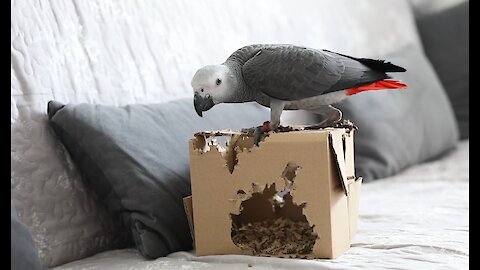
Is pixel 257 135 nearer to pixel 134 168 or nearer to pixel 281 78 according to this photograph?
pixel 281 78

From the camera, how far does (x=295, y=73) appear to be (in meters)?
1.10

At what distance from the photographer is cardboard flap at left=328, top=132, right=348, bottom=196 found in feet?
3.46

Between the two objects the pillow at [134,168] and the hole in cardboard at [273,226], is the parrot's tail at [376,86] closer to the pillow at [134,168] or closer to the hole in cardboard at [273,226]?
the hole in cardboard at [273,226]

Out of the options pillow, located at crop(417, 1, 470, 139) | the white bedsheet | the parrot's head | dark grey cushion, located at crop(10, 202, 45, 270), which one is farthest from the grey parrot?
pillow, located at crop(417, 1, 470, 139)

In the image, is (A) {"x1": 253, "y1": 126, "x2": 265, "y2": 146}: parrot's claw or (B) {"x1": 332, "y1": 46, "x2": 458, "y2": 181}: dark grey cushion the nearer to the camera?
(A) {"x1": 253, "y1": 126, "x2": 265, "y2": 146}: parrot's claw

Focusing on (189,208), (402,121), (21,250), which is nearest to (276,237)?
(189,208)

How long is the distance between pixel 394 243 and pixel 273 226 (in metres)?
0.22

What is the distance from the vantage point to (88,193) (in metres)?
1.24

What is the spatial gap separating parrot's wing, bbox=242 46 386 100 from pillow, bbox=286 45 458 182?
2.31 ft

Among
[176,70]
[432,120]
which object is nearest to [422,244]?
[176,70]

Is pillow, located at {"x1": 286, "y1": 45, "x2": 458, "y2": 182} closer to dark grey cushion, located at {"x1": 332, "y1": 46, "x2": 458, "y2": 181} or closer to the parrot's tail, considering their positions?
dark grey cushion, located at {"x1": 332, "y1": 46, "x2": 458, "y2": 181}

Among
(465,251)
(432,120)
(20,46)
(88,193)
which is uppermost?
(20,46)

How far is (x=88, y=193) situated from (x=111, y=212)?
0.07 m

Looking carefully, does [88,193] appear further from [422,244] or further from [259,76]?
[422,244]
